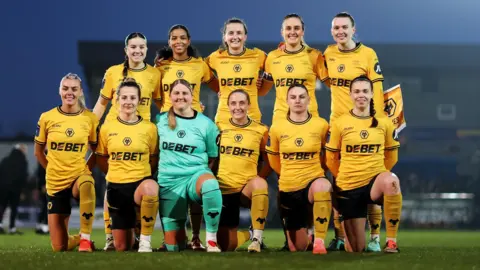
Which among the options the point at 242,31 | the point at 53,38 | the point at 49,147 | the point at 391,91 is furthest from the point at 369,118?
the point at 53,38

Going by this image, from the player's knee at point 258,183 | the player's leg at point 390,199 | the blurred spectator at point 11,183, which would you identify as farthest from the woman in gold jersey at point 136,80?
the blurred spectator at point 11,183

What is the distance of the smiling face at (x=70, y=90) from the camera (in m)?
6.13

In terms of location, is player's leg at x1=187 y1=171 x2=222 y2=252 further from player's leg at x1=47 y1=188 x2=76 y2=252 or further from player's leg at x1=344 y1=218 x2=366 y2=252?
player's leg at x1=47 y1=188 x2=76 y2=252

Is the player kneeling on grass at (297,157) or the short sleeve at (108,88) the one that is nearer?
the player kneeling on grass at (297,157)

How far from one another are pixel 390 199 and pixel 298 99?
3.23 feet

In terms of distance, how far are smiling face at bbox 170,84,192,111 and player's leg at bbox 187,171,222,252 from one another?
1.83 ft

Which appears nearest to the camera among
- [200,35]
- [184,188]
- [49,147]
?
[184,188]

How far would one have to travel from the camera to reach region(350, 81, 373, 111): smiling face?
18.8 feet

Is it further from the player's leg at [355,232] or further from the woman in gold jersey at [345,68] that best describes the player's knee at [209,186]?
the woman in gold jersey at [345,68]

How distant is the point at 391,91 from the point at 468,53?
17709 millimetres

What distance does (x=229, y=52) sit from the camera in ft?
21.8

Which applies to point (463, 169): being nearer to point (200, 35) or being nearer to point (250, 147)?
point (250, 147)

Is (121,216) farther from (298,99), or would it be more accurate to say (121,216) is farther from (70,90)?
(298,99)

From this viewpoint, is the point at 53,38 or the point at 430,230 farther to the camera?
the point at 53,38
